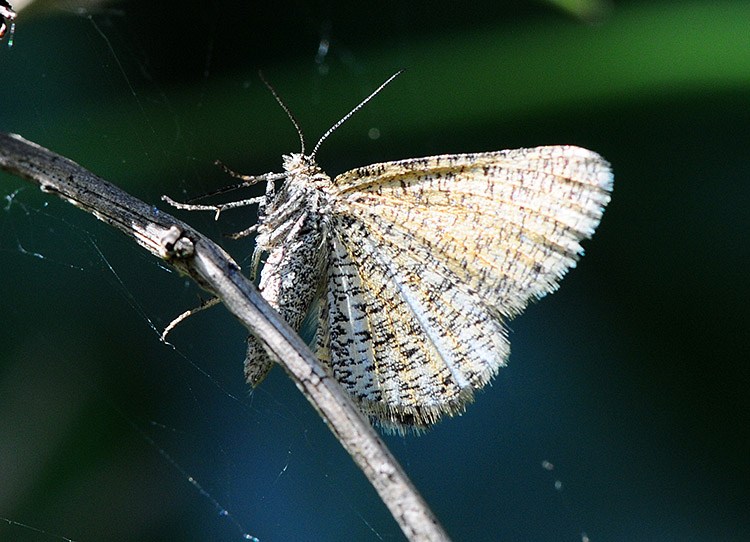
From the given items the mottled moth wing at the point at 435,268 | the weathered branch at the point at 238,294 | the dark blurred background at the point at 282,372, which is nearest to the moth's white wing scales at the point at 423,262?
Answer: the mottled moth wing at the point at 435,268

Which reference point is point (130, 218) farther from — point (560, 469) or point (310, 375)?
point (560, 469)

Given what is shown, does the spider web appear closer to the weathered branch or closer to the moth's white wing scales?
the moth's white wing scales

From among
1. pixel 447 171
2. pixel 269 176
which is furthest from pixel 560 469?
pixel 269 176

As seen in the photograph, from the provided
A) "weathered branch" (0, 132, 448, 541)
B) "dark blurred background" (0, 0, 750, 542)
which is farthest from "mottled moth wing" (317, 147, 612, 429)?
"dark blurred background" (0, 0, 750, 542)

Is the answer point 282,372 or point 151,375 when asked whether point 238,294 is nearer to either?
point 151,375

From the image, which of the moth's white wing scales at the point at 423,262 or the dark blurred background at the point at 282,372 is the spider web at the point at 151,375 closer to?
the dark blurred background at the point at 282,372

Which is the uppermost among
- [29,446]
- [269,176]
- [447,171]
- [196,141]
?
[196,141]
